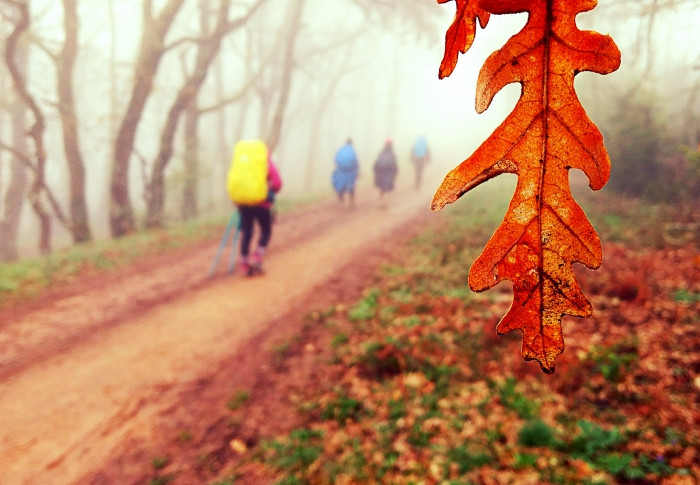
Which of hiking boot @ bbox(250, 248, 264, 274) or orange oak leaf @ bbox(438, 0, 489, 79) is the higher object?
orange oak leaf @ bbox(438, 0, 489, 79)

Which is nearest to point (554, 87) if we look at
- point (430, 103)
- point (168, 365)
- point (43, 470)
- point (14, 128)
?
point (43, 470)

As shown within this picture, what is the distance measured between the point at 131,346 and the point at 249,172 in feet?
10.1

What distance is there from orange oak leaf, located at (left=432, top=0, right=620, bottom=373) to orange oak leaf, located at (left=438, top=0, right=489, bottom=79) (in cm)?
1

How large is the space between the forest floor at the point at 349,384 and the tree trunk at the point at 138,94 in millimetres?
4864

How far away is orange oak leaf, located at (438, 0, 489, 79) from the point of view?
414 mm

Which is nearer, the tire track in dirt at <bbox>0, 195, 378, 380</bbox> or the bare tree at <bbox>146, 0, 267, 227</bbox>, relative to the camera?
the tire track in dirt at <bbox>0, 195, 378, 380</bbox>

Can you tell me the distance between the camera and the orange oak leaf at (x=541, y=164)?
0.41m

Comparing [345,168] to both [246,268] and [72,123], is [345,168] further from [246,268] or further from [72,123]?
[72,123]

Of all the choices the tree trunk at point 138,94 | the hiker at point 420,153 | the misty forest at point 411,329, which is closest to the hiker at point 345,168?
the misty forest at point 411,329

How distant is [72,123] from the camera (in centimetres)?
1158

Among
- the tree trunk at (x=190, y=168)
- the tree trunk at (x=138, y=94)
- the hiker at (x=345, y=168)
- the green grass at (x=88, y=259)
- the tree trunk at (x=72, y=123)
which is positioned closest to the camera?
the green grass at (x=88, y=259)

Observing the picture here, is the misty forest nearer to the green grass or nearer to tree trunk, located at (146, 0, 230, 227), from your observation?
the green grass

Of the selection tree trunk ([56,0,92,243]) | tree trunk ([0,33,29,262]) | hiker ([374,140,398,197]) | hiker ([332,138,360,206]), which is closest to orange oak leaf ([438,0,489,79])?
tree trunk ([56,0,92,243])

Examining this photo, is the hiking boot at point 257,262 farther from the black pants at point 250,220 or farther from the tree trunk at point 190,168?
the tree trunk at point 190,168
